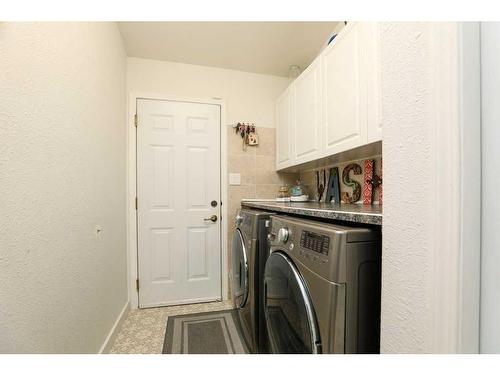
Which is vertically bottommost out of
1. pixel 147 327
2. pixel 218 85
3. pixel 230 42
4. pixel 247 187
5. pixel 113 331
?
pixel 147 327

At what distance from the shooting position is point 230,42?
186 centimetres

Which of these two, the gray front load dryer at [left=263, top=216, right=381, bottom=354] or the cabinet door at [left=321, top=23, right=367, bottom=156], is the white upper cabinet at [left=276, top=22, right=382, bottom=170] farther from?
the gray front load dryer at [left=263, top=216, right=381, bottom=354]

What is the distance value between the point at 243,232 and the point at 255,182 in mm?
920

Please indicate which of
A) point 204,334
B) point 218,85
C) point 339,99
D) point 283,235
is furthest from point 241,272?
point 218,85

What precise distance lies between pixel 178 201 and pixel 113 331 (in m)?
1.07

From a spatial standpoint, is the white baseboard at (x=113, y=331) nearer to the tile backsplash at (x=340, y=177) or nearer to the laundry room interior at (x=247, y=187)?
the laundry room interior at (x=247, y=187)

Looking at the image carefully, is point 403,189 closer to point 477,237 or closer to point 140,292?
point 477,237

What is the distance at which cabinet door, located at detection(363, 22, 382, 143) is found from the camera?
42.1 inches

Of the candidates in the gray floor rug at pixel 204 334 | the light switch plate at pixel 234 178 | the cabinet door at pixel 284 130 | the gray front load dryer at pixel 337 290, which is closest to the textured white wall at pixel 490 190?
the gray front load dryer at pixel 337 290

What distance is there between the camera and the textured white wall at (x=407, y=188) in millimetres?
447

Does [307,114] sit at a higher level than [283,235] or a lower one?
higher

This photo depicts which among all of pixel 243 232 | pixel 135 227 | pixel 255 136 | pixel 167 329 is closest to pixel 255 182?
pixel 255 136

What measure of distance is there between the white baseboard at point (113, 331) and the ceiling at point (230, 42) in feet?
7.24

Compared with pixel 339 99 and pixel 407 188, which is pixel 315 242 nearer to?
pixel 407 188
